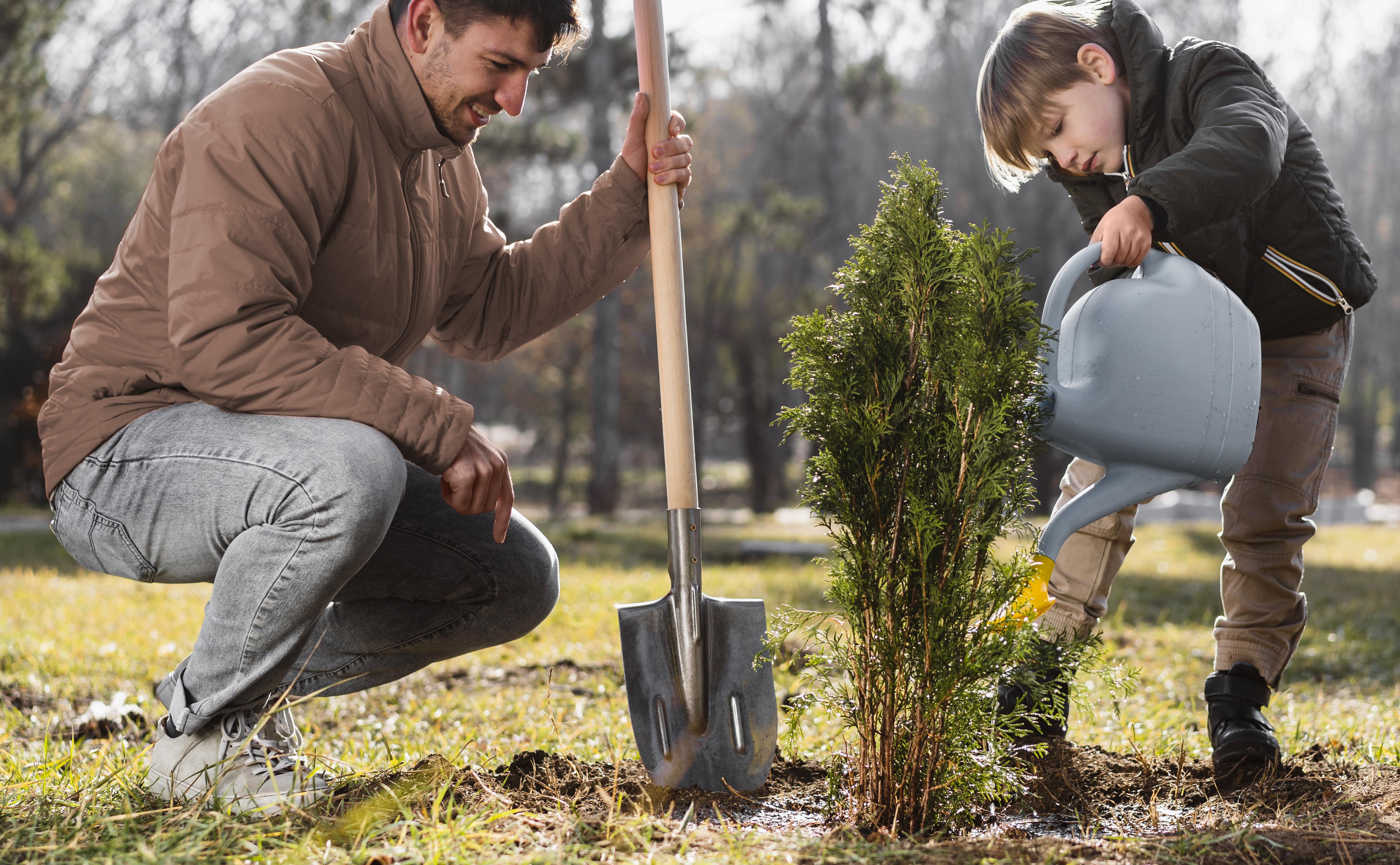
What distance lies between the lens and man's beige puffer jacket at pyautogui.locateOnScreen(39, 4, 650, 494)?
198 cm

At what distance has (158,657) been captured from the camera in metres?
4.03

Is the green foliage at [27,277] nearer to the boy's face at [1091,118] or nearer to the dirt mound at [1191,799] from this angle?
the boy's face at [1091,118]

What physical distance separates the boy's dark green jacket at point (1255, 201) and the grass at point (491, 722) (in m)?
1.10

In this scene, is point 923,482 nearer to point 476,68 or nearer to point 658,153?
point 658,153

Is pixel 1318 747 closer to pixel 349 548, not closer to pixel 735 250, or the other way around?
pixel 349 548

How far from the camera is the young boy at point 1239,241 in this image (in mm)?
2445

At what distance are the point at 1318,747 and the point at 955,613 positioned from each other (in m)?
1.33

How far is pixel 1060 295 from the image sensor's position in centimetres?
211

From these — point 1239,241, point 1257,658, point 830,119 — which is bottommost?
point 1257,658

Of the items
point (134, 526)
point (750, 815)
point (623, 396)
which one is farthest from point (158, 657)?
point (623, 396)

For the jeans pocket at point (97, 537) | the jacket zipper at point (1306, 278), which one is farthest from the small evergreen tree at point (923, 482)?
the jeans pocket at point (97, 537)

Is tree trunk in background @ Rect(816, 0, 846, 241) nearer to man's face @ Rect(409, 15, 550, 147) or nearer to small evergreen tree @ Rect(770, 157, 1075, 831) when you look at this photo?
man's face @ Rect(409, 15, 550, 147)

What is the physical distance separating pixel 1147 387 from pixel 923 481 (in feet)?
1.61

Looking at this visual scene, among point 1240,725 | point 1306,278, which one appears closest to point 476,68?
point 1306,278
